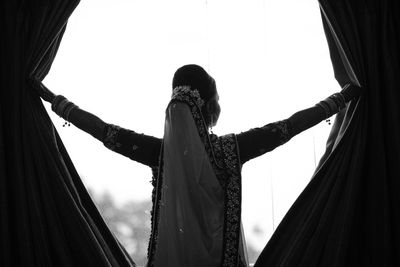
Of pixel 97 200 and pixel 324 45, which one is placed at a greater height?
pixel 324 45

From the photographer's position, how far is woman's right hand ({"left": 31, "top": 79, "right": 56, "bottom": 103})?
2.29 meters

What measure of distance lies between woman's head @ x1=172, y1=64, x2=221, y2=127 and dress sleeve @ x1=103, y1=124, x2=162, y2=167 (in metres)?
0.21

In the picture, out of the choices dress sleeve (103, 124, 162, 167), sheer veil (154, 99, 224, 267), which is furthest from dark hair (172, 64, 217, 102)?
dress sleeve (103, 124, 162, 167)

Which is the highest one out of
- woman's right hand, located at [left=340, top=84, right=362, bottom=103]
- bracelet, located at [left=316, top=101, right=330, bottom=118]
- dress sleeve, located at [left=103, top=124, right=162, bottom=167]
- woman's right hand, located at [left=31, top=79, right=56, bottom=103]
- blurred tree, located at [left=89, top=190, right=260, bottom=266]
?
woman's right hand, located at [left=31, top=79, right=56, bottom=103]

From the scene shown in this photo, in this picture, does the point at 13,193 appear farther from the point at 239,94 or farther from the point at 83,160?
the point at 239,94

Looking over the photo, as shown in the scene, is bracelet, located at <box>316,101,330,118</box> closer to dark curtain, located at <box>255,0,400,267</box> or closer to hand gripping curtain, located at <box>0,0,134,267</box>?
dark curtain, located at <box>255,0,400,267</box>

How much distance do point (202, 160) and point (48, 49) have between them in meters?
0.84

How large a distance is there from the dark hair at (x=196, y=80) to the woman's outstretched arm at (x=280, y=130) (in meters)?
0.20

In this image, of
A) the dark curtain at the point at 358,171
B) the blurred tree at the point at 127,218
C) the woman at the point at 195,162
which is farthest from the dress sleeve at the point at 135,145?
the dark curtain at the point at 358,171

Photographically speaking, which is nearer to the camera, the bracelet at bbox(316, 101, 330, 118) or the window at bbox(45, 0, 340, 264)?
the bracelet at bbox(316, 101, 330, 118)

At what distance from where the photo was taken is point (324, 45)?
256cm

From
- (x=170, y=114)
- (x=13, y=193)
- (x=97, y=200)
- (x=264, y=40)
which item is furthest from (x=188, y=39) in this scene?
Answer: (x=13, y=193)

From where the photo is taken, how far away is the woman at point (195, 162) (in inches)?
78.0

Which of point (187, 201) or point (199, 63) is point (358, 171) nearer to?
point (187, 201)
